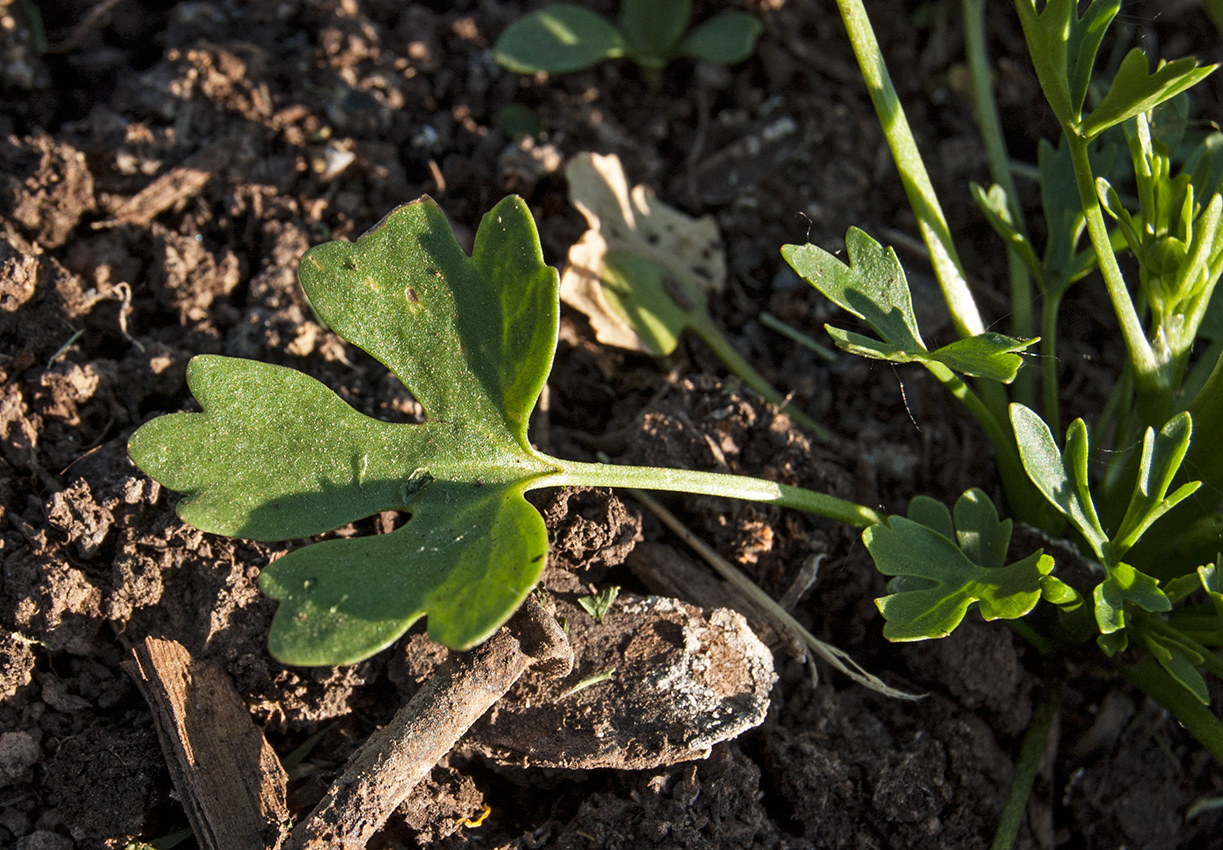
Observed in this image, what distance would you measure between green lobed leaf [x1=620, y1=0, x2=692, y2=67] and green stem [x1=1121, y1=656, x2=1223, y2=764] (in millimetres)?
1977

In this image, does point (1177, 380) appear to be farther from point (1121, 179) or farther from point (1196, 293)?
point (1121, 179)

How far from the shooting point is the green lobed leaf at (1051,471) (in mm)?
1535

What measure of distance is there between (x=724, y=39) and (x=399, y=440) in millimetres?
1660

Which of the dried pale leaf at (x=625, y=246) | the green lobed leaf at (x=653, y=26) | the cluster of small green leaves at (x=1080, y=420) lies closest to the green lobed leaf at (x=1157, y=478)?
the cluster of small green leaves at (x=1080, y=420)

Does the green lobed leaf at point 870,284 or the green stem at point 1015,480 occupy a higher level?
the green lobed leaf at point 870,284

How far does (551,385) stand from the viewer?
2203mm

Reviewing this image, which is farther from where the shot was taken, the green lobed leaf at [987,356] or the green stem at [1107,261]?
the green stem at [1107,261]

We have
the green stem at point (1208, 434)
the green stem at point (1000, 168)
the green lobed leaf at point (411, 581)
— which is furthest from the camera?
the green stem at point (1000, 168)

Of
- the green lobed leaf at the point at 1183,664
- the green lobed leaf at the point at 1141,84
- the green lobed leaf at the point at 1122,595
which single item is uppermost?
the green lobed leaf at the point at 1141,84

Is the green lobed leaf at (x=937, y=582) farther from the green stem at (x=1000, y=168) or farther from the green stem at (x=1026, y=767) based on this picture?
the green stem at (x=1000, y=168)

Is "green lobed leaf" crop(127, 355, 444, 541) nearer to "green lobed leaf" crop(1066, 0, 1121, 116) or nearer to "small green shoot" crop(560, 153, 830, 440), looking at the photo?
"small green shoot" crop(560, 153, 830, 440)

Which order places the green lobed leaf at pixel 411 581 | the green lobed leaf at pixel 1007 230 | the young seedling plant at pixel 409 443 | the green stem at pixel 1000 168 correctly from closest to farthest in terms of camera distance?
the green lobed leaf at pixel 411 581
the young seedling plant at pixel 409 443
the green lobed leaf at pixel 1007 230
the green stem at pixel 1000 168

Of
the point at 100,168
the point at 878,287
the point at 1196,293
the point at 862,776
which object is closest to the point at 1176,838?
the point at 862,776

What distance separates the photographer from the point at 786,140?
2615 millimetres
